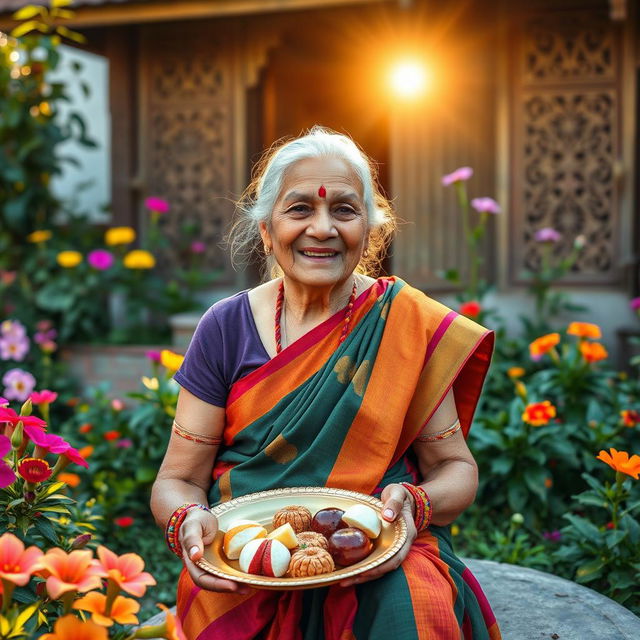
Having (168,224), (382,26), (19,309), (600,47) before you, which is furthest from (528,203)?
(19,309)

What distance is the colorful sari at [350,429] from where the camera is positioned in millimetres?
1954

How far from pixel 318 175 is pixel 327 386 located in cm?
53

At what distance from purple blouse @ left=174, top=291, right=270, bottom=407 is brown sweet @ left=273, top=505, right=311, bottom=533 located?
1.29ft

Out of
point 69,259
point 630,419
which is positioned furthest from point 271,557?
point 69,259

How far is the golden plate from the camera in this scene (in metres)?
1.75

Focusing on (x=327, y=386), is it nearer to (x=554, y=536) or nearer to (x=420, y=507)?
(x=420, y=507)

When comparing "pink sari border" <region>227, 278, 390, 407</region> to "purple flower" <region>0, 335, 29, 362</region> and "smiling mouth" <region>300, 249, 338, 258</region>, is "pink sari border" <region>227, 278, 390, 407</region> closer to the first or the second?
"smiling mouth" <region>300, 249, 338, 258</region>

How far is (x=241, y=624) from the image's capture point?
196 cm

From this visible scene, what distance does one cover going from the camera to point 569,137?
5785 mm

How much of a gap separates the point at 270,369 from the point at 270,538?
0.51 metres

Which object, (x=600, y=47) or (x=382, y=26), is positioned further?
(x=382, y=26)

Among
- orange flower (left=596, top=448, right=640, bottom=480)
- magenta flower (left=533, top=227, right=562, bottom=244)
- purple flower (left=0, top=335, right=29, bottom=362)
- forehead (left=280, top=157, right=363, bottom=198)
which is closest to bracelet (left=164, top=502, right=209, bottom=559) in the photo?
forehead (left=280, top=157, right=363, bottom=198)

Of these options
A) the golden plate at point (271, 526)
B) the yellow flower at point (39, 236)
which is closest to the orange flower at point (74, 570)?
the golden plate at point (271, 526)

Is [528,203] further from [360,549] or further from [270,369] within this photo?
[360,549]
